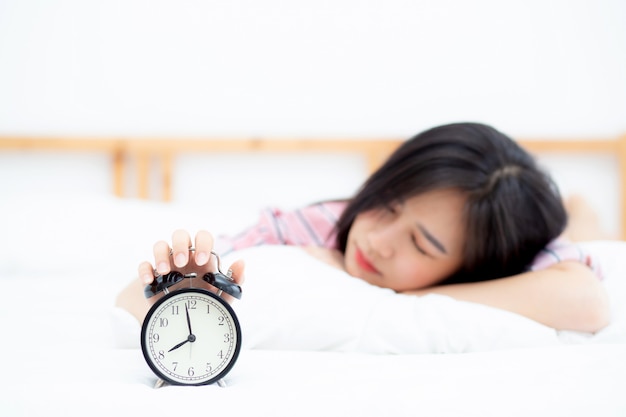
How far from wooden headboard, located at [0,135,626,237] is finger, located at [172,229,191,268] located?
1278 mm

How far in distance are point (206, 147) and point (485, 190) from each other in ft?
3.58

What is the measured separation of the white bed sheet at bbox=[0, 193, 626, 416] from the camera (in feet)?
1.46

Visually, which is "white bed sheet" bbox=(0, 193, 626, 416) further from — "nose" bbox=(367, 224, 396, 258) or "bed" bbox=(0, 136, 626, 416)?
"nose" bbox=(367, 224, 396, 258)

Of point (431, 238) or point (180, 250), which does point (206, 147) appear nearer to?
point (431, 238)

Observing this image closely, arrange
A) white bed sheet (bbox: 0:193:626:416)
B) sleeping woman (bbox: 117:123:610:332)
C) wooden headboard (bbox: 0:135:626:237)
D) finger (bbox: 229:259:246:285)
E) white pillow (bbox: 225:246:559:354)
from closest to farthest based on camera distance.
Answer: white bed sheet (bbox: 0:193:626:416), finger (bbox: 229:259:246:285), white pillow (bbox: 225:246:559:354), sleeping woman (bbox: 117:123:610:332), wooden headboard (bbox: 0:135:626:237)

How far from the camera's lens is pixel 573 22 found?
185 centimetres

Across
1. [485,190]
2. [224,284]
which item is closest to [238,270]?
[224,284]

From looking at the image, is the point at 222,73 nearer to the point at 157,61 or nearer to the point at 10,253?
the point at 157,61

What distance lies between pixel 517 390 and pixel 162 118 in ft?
5.30

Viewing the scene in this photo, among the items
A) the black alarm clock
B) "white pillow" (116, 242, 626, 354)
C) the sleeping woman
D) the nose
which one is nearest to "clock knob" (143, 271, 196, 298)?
the black alarm clock

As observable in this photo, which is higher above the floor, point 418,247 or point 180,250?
point 180,250

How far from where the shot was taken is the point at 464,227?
0.93m

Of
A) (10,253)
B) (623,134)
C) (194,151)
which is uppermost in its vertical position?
(623,134)

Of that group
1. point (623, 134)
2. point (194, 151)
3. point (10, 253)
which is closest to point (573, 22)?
point (623, 134)
